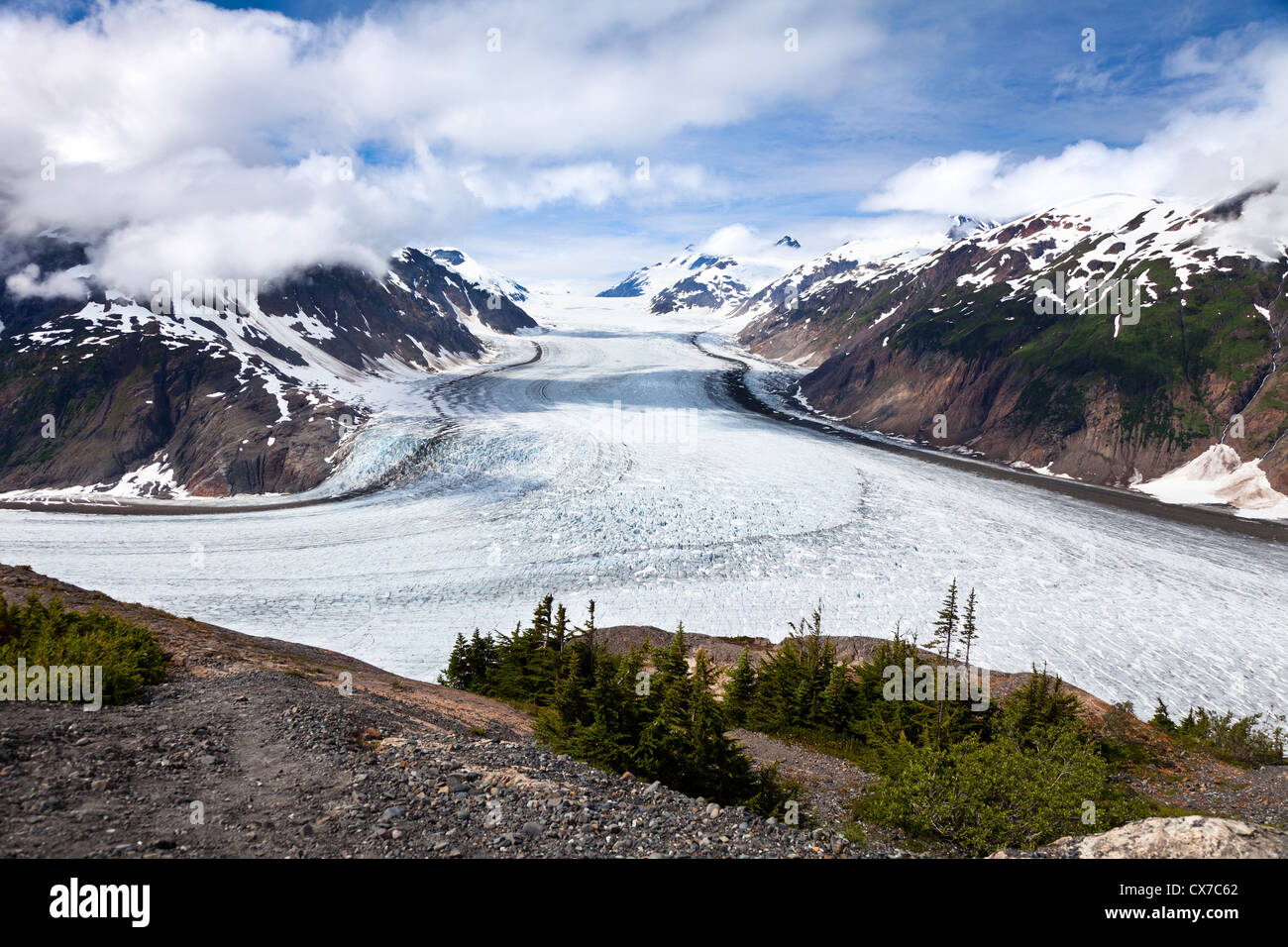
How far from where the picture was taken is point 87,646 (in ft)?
36.6

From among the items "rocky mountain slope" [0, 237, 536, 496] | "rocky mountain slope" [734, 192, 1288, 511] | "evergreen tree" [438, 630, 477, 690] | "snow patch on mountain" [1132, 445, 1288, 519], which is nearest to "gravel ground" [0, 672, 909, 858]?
"evergreen tree" [438, 630, 477, 690]

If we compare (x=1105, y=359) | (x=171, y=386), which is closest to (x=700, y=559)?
(x=1105, y=359)

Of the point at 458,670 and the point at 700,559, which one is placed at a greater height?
the point at 700,559

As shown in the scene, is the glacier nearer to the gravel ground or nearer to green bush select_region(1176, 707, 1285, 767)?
green bush select_region(1176, 707, 1285, 767)

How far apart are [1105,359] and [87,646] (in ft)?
240

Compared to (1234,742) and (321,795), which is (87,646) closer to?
(321,795)

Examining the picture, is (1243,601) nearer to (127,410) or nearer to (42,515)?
(42,515)

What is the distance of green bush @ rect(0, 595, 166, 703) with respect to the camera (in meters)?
10.7

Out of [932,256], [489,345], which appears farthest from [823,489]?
[489,345]

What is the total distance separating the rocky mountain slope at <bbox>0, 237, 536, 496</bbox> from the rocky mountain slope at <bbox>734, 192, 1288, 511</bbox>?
207ft

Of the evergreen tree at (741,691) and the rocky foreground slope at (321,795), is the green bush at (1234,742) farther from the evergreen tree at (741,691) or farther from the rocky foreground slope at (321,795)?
the rocky foreground slope at (321,795)

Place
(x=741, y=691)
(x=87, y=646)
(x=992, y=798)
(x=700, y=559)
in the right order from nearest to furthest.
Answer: (x=992, y=798) < (x=87, y=646) < (x=741, y=691) < (x=700, y=559)

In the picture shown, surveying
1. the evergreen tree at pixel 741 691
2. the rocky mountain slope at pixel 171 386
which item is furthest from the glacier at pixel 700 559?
the rocky mountain slope at pixel 171 386
